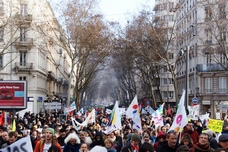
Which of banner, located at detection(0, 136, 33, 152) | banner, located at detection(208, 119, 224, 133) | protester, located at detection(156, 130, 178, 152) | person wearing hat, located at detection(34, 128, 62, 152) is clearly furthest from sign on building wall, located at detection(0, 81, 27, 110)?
banner, located at detection(0, 136, 33, 152)

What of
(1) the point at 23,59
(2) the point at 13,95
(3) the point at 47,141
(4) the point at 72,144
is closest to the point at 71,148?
(4) the point at 72,144

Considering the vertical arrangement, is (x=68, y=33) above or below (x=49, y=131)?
above

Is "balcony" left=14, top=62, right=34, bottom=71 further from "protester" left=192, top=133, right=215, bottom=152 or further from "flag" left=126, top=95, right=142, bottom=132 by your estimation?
"protester" left=192, top=133, right=215, bottom=152

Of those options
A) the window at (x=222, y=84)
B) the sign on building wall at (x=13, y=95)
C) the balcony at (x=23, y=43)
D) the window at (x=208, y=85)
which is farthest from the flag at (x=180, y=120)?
the window at (x=208, y=85)

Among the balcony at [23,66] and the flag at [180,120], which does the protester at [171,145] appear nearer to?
the flag at [180,120]

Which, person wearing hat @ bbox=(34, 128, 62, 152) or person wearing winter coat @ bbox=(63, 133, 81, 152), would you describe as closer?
person wearing hat @ bbox=(34, 128, 62, 152)

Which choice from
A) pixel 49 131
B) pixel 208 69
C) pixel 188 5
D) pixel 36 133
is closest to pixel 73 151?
pixel 49 131

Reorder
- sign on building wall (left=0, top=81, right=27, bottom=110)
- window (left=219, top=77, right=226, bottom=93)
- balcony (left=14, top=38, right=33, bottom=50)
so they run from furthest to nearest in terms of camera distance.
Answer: window (left=219, top=77, right=226, bottom=93) < balcony (left=14, top=38, right=33, bottom=50) < sign on building wall (left=0, top=81, right=27, bottom=110)

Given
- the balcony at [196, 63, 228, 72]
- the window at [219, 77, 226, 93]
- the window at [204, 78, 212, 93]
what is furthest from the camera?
the window at [204, 78, 212, 93]

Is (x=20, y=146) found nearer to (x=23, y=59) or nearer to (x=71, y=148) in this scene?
(x=71, y=148)

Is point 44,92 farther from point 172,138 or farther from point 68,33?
point 172,138

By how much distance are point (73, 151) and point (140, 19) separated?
103 ft

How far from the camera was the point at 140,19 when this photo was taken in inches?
1565

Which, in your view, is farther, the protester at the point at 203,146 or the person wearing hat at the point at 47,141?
the person wearing hat at the point at 47,141
